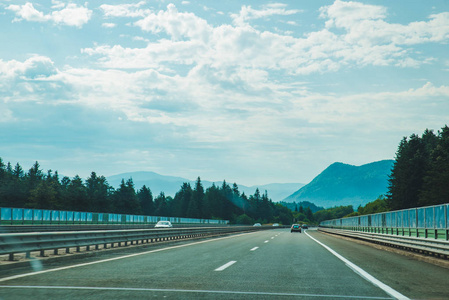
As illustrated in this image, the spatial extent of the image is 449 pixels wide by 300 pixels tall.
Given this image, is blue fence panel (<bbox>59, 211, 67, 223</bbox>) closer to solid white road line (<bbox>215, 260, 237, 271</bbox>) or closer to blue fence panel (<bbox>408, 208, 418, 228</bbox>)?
blue fence panel (<bbox>408, 208, 418, 228</bbox>)

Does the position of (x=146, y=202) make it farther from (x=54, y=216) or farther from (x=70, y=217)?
(x=54, y=216)

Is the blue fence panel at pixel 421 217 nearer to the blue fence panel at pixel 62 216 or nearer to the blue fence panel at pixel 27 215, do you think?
the blue fence panel at pixel 27 215

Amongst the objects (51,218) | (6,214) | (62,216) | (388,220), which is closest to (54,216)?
(51,218)

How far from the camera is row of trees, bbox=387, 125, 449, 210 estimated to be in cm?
6875

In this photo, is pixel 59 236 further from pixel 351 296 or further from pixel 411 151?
pixel 411 151

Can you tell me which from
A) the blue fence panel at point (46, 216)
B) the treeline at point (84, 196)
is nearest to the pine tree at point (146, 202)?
the treeline at point (84, 196)

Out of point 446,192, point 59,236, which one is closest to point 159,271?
point 59,236

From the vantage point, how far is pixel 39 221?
41875 millimetres

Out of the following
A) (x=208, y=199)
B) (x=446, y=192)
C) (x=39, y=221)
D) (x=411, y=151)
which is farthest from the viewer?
(x=208, y=199)

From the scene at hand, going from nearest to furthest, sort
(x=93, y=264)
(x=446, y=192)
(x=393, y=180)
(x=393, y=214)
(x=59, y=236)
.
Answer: (x=93, y=264)
(x=59, y=236)
(x=393, y=214)
(x=446, y=192)
(x=393, y=180)

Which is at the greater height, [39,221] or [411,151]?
[411,151]

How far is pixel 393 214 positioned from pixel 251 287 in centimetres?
1695

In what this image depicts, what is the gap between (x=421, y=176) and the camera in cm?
8319

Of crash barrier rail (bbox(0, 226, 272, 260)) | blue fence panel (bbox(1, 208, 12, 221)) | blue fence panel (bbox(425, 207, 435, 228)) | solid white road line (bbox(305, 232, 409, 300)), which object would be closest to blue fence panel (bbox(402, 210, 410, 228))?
blue fence panel (bbox(425, 207, 435, 228))
